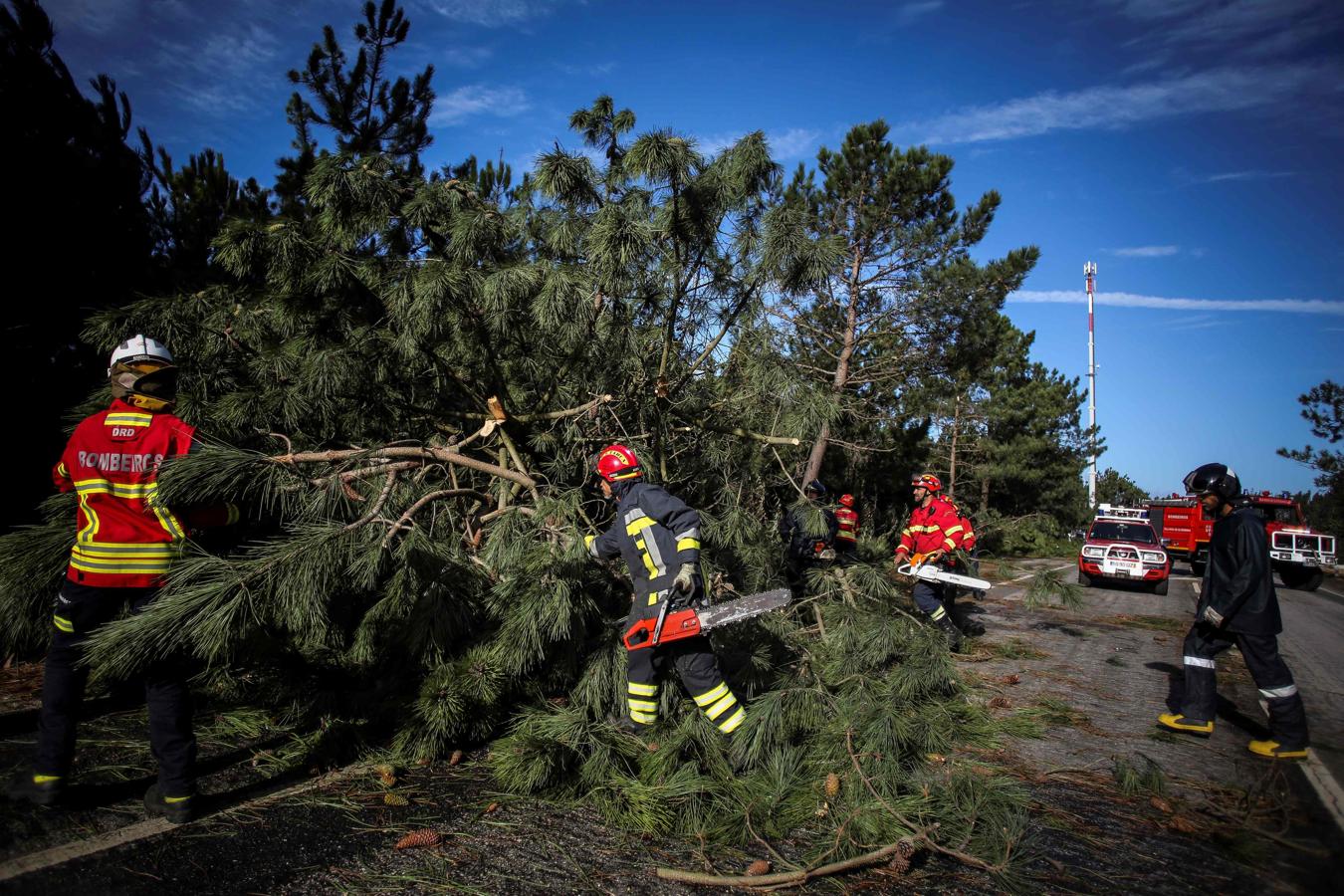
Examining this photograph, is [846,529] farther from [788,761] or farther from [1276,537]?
[1276,537]

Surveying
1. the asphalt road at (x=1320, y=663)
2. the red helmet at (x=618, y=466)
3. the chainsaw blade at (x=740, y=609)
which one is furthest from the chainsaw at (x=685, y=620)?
the asphalt road at (x=1320, y=663)

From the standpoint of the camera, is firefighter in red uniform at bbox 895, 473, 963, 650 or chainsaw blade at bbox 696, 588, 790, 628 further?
firefighter in red uniform at bbox 895, 473, 963, 650

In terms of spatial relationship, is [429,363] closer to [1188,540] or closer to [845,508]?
[845,508]

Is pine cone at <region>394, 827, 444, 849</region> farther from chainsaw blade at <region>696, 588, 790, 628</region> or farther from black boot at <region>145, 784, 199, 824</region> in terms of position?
chainsaw blade at <region>696, 588, 790, 628</region>

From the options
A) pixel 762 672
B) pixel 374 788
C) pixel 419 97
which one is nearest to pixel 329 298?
pixel 374 788

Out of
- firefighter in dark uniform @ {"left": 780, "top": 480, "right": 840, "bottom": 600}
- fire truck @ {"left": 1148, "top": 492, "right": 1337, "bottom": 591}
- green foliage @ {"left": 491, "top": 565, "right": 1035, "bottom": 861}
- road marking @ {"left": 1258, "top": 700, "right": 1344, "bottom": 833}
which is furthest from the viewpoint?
fire truck @ {"left": 1148, "top": 492, "right": 1337, "bottom": 591}

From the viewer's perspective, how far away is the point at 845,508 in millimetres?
7508

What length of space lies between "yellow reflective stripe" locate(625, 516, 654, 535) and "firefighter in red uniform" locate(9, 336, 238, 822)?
6.20 feet

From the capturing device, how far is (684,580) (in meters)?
3.43

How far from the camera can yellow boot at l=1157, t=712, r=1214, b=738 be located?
13.7 ft

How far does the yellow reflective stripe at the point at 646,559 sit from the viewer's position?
356 cm

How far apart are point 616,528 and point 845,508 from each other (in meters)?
4.42

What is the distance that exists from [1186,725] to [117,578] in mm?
5683

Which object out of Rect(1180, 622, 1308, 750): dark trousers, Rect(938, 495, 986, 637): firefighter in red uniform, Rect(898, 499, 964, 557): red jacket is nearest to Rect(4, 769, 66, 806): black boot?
Rect(1180, 622, 1308, 750): dark trousers
